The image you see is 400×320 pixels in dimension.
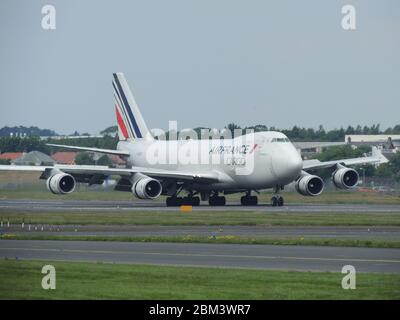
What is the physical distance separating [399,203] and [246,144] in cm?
1142

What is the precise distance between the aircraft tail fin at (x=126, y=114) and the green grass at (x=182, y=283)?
2323 inches

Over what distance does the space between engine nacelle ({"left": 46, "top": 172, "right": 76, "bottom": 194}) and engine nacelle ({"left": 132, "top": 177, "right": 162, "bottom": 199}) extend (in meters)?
4.45

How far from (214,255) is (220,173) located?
140ft

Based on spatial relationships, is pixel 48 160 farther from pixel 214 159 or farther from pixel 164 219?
pixel 164 219

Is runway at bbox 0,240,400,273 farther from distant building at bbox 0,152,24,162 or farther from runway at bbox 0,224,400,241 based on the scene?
distant building at bbox 0,152,24,162

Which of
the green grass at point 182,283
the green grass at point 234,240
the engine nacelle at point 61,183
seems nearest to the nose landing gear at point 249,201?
the engine nacelle at point 61,183

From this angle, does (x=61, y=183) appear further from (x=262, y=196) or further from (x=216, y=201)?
(x=262, y=196)

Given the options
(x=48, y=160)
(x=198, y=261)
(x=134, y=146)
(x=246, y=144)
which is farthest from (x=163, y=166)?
(x=198, y=261)

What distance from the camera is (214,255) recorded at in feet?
118

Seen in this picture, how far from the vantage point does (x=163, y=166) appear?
85625 millimetres

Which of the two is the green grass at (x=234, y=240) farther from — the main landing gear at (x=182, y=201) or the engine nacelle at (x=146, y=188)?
the main landing gear at (x=182, y=201)

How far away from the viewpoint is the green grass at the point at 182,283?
2556cm

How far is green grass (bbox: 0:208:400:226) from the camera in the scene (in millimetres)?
53906
